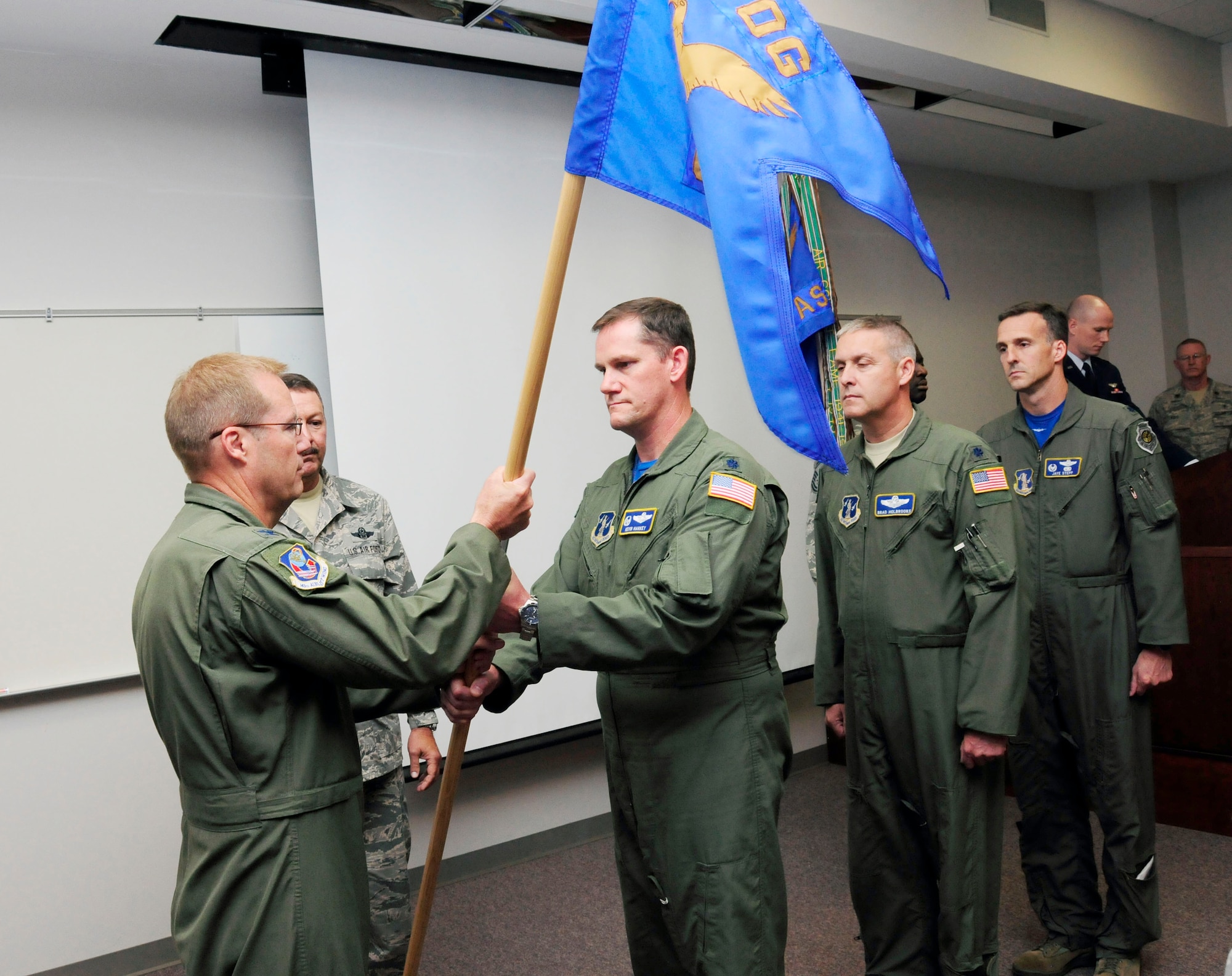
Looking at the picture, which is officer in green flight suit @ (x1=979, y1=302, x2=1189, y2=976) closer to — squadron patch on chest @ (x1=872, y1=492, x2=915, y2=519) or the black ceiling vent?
squadron patch on chest @ (x1=872, y1=492, x2=915, y2=519)

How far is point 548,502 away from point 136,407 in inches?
58.6

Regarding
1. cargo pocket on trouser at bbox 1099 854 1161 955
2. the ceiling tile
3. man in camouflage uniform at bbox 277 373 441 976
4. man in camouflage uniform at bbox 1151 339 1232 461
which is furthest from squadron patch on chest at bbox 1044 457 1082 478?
man in camouflage uniform at bbox 1151 339 1232 461

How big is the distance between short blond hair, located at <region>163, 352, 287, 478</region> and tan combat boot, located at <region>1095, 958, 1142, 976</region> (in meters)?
2.66

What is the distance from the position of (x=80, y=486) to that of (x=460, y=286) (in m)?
1.44

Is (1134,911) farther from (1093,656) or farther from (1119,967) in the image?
(1093,656)

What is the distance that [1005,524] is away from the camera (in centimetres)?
241

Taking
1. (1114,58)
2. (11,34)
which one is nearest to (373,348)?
(11,34)

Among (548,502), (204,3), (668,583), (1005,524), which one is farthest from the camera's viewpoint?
(548,502)

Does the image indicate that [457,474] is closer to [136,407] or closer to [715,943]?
[136,407]

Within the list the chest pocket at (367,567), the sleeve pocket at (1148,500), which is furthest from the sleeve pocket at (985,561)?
the chest pocket at (367,567)

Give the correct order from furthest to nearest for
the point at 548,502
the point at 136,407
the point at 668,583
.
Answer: the point at 548,502 → the point at 136,407 → the point at 668,583

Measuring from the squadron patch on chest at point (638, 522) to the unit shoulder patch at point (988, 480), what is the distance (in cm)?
92

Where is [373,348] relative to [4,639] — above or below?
above

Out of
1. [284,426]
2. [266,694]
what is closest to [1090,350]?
[284,426]
